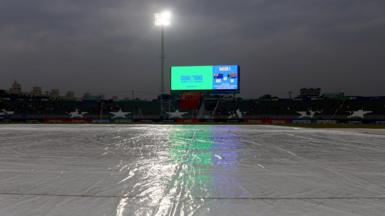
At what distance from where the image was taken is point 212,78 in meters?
35.9

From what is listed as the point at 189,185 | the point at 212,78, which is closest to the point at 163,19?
the point at 212,78

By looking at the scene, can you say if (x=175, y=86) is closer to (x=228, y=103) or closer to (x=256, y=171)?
(x=228, y=103)

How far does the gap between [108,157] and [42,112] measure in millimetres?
45390

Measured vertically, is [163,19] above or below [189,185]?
above

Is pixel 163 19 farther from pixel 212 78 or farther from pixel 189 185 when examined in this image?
pixel 189 185

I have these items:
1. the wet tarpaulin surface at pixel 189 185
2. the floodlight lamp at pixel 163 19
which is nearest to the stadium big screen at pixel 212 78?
the floodlight lamp at pixel 163 19

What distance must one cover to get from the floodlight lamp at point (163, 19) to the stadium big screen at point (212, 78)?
7579 millimetres

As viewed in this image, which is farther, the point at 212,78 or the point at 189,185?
the point at 212,78

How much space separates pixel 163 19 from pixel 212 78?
11.5 meters

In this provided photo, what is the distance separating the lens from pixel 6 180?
14.6ft

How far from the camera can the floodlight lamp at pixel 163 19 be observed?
36181 millimetres

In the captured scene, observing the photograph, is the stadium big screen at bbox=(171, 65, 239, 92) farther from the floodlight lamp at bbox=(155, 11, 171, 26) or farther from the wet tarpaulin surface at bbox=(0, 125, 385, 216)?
the wet tarpaulin surface at bbox=(0, 125, 385, 216)

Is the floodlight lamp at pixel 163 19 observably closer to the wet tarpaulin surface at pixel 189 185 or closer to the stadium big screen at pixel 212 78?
the stadium big screen at pixel 212 78

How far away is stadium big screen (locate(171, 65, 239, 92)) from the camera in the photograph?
3575 cm
